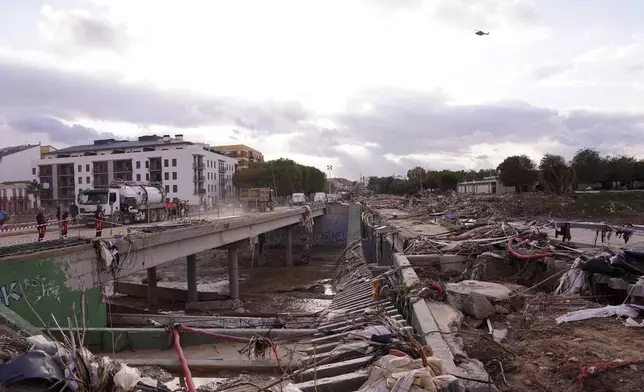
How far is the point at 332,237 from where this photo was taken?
6069cm

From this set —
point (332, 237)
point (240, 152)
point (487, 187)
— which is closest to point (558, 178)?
point (332, 237)

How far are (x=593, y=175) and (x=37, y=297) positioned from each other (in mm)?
80894

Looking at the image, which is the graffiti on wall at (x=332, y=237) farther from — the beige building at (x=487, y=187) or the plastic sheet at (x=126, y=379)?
the plastic sheet at (x=126, y=379)

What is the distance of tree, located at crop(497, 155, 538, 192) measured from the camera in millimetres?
76250

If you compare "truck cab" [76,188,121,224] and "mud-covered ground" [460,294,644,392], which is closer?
"mud-covered ground" [460,294,644,392]

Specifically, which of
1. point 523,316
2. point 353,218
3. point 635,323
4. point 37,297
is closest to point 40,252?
point 37,297

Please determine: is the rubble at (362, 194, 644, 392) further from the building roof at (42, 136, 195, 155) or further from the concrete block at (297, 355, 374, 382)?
the building roof at (42, 136, 195, 155)

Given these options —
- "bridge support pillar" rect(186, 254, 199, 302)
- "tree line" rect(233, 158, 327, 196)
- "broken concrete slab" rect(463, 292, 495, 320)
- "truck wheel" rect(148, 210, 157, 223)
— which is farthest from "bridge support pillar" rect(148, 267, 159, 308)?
"tree line" rect(233, 158, 327, 196)

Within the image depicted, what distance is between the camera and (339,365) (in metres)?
5.88

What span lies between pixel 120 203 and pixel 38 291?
1688cm

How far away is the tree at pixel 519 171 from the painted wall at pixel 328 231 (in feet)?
104

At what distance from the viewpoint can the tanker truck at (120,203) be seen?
1051 inches

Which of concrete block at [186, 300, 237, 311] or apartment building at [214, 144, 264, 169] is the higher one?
apartment building at [214, 144, 264, 169]

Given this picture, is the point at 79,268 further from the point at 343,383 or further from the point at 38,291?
the point at 343,383
